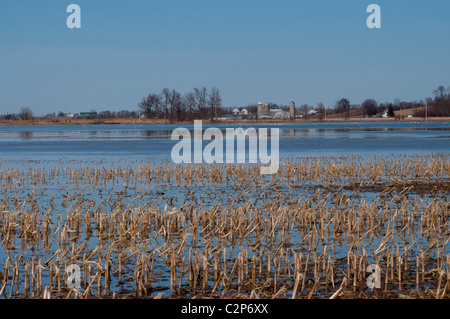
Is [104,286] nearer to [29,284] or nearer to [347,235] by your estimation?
[29,284]

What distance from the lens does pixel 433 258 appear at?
11.8 meters

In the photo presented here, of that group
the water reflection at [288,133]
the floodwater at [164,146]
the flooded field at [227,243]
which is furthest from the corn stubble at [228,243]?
the water reflection at [288,133]

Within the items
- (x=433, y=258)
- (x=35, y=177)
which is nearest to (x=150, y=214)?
(x=433, y=258)

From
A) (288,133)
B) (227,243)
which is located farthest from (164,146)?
(227,243)

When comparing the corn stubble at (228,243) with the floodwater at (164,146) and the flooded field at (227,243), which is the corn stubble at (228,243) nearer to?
the flooded field at (227,243)

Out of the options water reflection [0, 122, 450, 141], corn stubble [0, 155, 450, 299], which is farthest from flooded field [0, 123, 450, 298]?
water reflection [0, 122, 450, 141]

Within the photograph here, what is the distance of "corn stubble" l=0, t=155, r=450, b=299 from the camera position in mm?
9822

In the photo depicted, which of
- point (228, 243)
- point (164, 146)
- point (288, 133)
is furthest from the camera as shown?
point (288, 133)

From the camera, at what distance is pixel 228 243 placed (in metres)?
13.0

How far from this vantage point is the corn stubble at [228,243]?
9.82 m

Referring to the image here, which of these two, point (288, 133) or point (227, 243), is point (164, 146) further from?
point (227, 243)

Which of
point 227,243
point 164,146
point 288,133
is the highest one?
point 288,133

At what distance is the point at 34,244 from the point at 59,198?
24.6 feet

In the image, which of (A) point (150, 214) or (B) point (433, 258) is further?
(A) point (150, 214)
